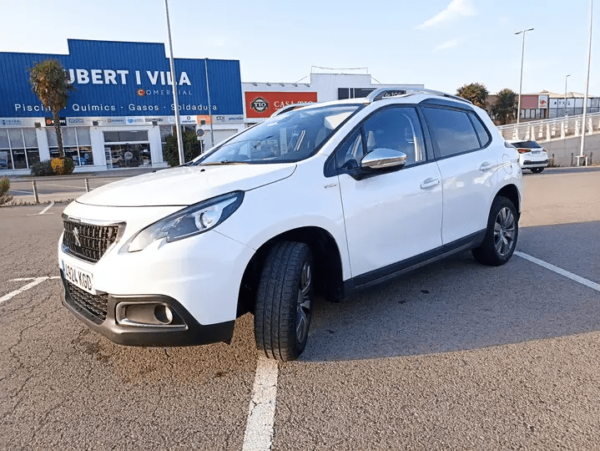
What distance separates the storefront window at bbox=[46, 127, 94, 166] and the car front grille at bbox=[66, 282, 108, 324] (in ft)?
118

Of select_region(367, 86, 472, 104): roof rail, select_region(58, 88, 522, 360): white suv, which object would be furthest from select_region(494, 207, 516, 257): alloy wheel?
select_region(367, 86, 472, 104): roof rail

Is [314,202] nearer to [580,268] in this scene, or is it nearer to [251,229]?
[251,229]

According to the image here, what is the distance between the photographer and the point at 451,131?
418 cm

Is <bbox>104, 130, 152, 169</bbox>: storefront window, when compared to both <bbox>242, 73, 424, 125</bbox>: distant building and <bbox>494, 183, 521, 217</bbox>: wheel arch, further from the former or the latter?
<bbox>494, 183, 521, 217</bbox>: wheel arch

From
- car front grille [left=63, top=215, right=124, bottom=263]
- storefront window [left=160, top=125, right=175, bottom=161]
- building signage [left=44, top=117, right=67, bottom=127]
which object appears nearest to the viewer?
car front grille [left=63, top=215, right=124, bottom=263]

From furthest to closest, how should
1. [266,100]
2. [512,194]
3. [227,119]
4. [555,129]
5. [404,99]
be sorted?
[266,100]
[227,119]
[555,129]
[512,194]
[404,99]

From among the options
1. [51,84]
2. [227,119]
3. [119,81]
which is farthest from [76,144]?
[227,119]

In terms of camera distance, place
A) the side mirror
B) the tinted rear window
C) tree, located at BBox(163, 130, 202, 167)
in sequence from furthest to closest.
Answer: tree, located at BBox(163, 130, 202, 167) → the tinted rear window → the side mirror

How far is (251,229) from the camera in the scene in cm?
249

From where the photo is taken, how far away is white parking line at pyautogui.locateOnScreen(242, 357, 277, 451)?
210cm

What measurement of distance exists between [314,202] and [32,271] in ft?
14.1

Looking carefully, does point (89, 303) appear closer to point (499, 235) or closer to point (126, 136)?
point (499, 235)

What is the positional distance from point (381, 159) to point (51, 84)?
34.5m

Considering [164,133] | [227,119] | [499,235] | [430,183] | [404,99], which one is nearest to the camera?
[430,183]
